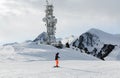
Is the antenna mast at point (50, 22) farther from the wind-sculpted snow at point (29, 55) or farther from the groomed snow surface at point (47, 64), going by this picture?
the wind-sculpted snow at point (29, 55)

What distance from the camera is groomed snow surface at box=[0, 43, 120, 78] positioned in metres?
33.2

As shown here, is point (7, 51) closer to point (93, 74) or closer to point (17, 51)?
point (17, 51)

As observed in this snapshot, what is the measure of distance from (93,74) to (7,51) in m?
43.3

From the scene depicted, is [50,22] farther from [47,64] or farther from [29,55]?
[47,64]

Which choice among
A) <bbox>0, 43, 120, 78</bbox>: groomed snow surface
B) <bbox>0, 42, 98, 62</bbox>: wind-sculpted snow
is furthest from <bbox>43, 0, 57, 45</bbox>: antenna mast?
<bbox>0, 42, 98, 62</bbox>: wind-sculpted snow

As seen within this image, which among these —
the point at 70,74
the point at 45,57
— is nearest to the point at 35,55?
the point at 45,57

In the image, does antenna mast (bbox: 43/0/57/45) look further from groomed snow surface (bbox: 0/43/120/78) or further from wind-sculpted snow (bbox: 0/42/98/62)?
wind-sculpted snow (bbox: 0/42/98/62)

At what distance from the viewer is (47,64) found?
1829 inches

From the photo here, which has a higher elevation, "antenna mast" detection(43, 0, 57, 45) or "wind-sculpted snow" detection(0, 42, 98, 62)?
"antenna mast" detection(43, 0, 57, 45)

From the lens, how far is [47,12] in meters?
109

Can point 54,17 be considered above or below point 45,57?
above

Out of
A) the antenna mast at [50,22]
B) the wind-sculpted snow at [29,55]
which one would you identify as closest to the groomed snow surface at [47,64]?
the wind-sculpted snow at [29,55]

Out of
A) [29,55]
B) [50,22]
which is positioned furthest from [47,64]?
[50,22]

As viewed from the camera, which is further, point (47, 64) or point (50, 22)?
point (50, 22)
